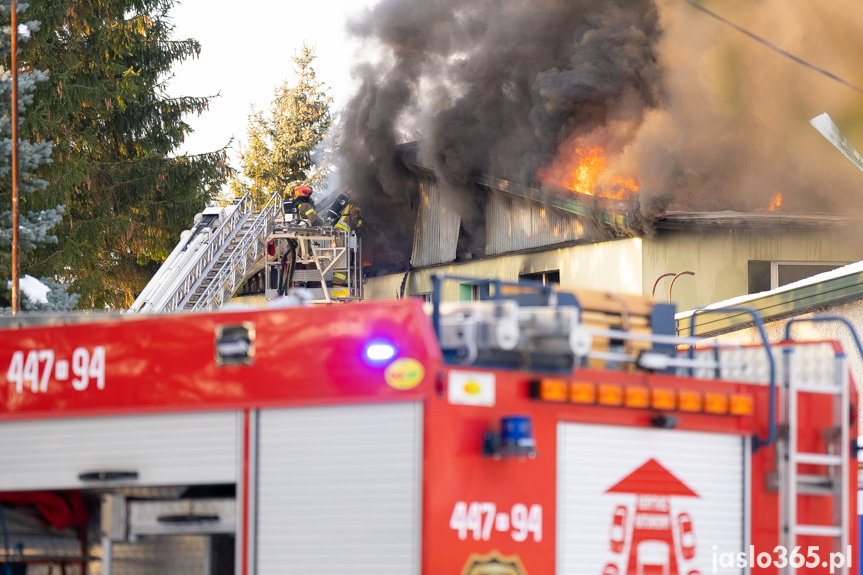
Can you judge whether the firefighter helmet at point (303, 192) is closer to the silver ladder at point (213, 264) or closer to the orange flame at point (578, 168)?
the silver ladder at point (213, 264)

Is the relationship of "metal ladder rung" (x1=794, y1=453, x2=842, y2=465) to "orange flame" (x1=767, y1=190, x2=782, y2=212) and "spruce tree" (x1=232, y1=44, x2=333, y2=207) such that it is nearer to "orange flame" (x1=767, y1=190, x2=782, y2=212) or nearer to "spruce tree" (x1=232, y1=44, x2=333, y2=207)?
"orange flame" (x1=767, y1=190, x2=782, y2=212)

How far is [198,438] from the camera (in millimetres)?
Result: 4801

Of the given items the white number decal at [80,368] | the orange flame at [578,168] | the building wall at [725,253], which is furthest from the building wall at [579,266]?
the white number decal at [80,368]

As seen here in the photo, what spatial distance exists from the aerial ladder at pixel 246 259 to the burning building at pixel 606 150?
189 cm

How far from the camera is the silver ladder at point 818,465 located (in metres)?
5.52

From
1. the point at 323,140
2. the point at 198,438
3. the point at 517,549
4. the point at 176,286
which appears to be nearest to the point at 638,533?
the point at 517,549

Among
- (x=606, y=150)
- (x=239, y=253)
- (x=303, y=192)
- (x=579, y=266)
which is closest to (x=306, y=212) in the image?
(x=303, y=192)

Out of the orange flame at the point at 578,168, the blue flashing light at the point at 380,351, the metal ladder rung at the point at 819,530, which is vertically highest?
the orange flame at the point at 578,168

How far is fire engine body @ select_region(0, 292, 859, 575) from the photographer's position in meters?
4.45

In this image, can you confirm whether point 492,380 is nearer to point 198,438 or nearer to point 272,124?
point 198,438

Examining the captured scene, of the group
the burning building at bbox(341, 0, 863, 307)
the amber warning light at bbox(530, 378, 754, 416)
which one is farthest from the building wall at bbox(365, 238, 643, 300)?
the amber warning light at bbox(530, 378, 754, 416)

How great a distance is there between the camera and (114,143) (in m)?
25.7

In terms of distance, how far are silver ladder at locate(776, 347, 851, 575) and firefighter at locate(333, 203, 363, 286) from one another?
1901 centimetres

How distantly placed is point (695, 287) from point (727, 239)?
38.8 inches
